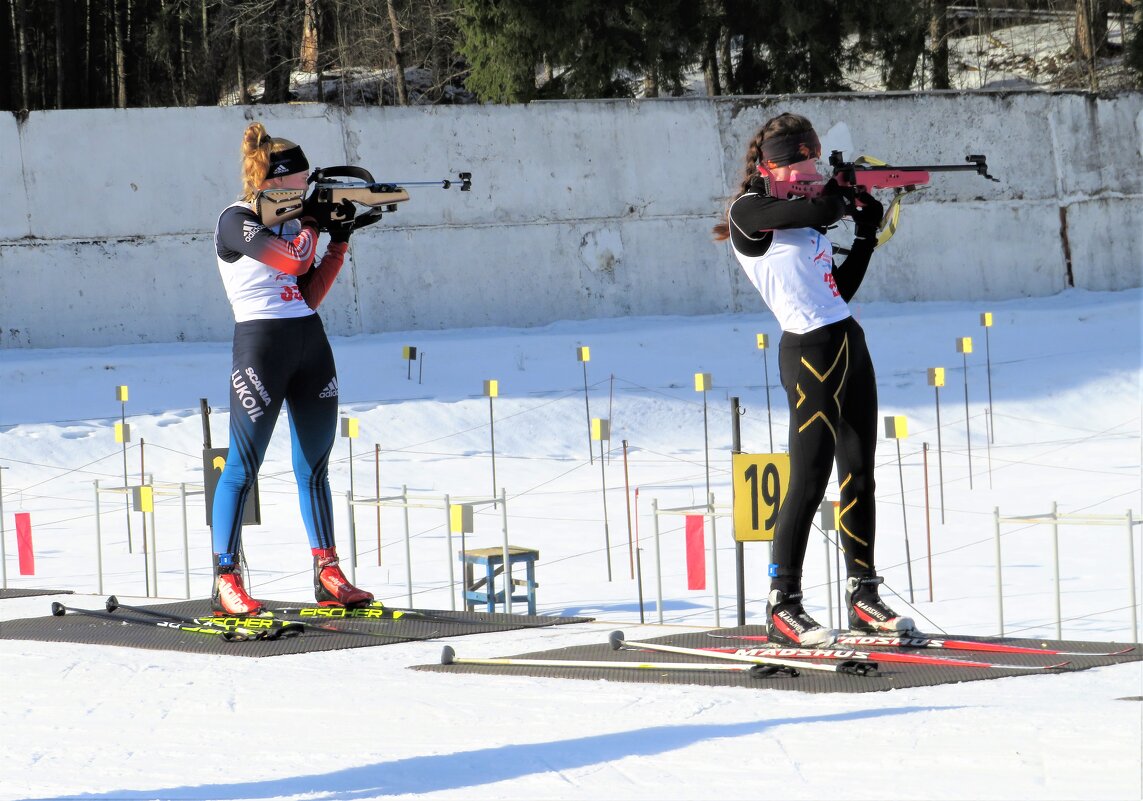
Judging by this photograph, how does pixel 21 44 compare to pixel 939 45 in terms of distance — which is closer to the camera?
pixel 939 45

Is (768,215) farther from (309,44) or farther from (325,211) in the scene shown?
(309,44)

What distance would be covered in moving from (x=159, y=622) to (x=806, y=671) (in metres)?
2.26

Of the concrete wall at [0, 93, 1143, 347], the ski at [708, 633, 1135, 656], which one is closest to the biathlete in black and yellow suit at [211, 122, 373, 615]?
the ski at [708, 633, 1135, 656]

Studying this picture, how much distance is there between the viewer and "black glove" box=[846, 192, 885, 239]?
12.9ft

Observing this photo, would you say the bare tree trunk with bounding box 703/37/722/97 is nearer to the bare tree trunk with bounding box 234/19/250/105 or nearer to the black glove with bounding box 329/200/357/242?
the bare tree trunk with bounding box 234/19/250/105

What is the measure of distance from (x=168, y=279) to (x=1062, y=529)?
9.07 meters

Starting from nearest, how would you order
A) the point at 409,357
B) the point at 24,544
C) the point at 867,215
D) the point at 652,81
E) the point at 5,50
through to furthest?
the point at 867,215 < the point at 24,544 < the point at 409,357 < the point at 652,81 < the point at 5,50

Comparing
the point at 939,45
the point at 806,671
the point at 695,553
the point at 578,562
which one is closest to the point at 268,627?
→ the point at 806,671

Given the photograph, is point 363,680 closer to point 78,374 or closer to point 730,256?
point 78,374

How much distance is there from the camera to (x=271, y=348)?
4.57m

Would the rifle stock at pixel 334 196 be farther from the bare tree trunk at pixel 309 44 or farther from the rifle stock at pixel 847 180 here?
the bare tree trunk at pixel 309 44

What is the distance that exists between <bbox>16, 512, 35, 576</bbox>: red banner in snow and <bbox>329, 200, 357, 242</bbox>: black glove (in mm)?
3925

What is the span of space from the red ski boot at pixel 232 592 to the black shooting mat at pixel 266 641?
0.12 m

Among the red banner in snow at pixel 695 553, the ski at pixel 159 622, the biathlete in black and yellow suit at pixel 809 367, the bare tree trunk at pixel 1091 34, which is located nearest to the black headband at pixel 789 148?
the biathlete in black and yellow suit at pixel 809 367
